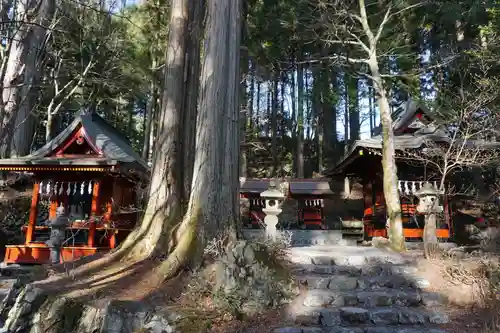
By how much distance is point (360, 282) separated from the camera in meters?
5.55

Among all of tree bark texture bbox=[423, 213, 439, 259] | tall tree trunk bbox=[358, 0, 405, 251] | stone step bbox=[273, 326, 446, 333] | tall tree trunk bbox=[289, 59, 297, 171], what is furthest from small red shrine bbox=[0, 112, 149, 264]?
tall tree trunk bbox=[289, 59, 297, 171]

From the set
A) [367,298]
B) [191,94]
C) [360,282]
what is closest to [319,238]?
[360,282]

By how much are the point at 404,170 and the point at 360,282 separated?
23.0ft

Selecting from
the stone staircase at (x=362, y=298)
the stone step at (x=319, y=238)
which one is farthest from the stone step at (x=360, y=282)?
the stone step at (x=319, y=238)

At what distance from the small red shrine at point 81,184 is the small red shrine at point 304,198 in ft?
18.0

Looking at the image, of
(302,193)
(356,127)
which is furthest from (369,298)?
(356,127)

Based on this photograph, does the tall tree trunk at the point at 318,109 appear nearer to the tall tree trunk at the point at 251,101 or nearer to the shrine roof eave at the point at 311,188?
the tall tree trunk at the point at 251,101

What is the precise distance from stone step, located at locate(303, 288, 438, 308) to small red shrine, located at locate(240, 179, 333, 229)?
9747 millimetres

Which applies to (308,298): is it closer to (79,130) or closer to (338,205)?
(79,130)

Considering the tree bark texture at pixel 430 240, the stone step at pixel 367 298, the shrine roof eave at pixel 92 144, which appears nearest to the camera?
the stone step at pixel 367 298

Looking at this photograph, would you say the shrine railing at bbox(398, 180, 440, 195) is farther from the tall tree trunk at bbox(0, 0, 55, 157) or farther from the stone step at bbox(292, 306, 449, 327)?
the tall tree trunk at bbox(0, 0, 55, 157)

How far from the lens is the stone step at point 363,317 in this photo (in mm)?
4488

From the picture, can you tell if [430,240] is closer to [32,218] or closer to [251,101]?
[32,218]

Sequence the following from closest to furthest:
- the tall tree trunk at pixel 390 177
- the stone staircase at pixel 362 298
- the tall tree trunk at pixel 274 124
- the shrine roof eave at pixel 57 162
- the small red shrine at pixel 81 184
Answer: the stone staircase at pixel 362 298 → the tall tree trunk at pixel 390 177 → the shrine roof eave at pixel 57 162 → the small red shrine at pixel 81 184 → the tall tree trunk at pixel 274 124
